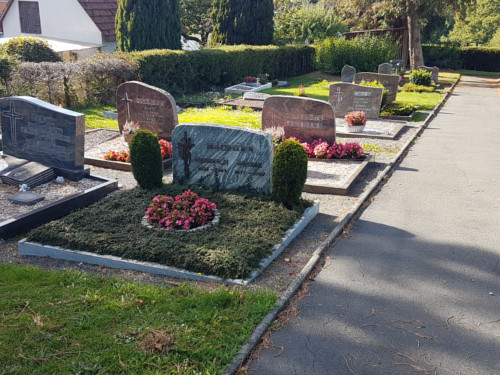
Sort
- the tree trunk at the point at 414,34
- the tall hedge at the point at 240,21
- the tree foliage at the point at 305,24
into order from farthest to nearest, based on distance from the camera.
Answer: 1. the tree foliage at the point at 305,24
2. the tree trunk at the point at 414,34
3. the tall hedge at the point at 240,21

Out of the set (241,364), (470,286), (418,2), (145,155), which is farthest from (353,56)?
(241,364)

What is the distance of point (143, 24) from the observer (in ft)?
79.6

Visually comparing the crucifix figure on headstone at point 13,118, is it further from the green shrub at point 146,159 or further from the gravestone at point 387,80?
the gravestone at point 387,80

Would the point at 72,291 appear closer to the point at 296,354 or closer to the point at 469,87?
the point at 296,354

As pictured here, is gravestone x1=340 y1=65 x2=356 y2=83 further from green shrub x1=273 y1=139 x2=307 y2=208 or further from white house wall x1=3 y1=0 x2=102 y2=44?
green shrub x1=273 y1=139 x2=307 y2=208

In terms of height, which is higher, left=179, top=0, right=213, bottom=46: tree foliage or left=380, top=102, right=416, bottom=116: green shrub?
left=179, top=0, right=213, bottom=46: tree foliage

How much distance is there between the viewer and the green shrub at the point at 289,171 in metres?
8.00

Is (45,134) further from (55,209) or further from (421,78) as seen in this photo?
(421,78)

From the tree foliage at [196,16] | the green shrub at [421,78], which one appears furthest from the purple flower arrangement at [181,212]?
the tree foliage at [196,16]

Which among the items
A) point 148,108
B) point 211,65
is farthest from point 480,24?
point 148,108

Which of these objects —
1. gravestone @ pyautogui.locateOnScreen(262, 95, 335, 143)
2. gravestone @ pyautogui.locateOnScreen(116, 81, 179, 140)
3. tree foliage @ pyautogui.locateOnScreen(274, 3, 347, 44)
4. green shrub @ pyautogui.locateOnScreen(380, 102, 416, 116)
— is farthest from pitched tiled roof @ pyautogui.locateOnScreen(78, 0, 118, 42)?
gravestone @ pyautogui.locateOnScreen(262, 95, 335, 143)

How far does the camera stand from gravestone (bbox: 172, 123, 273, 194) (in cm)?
855

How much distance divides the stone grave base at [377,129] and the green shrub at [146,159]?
296 inches

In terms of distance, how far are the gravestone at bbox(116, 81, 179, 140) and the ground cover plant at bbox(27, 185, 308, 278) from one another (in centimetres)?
428
